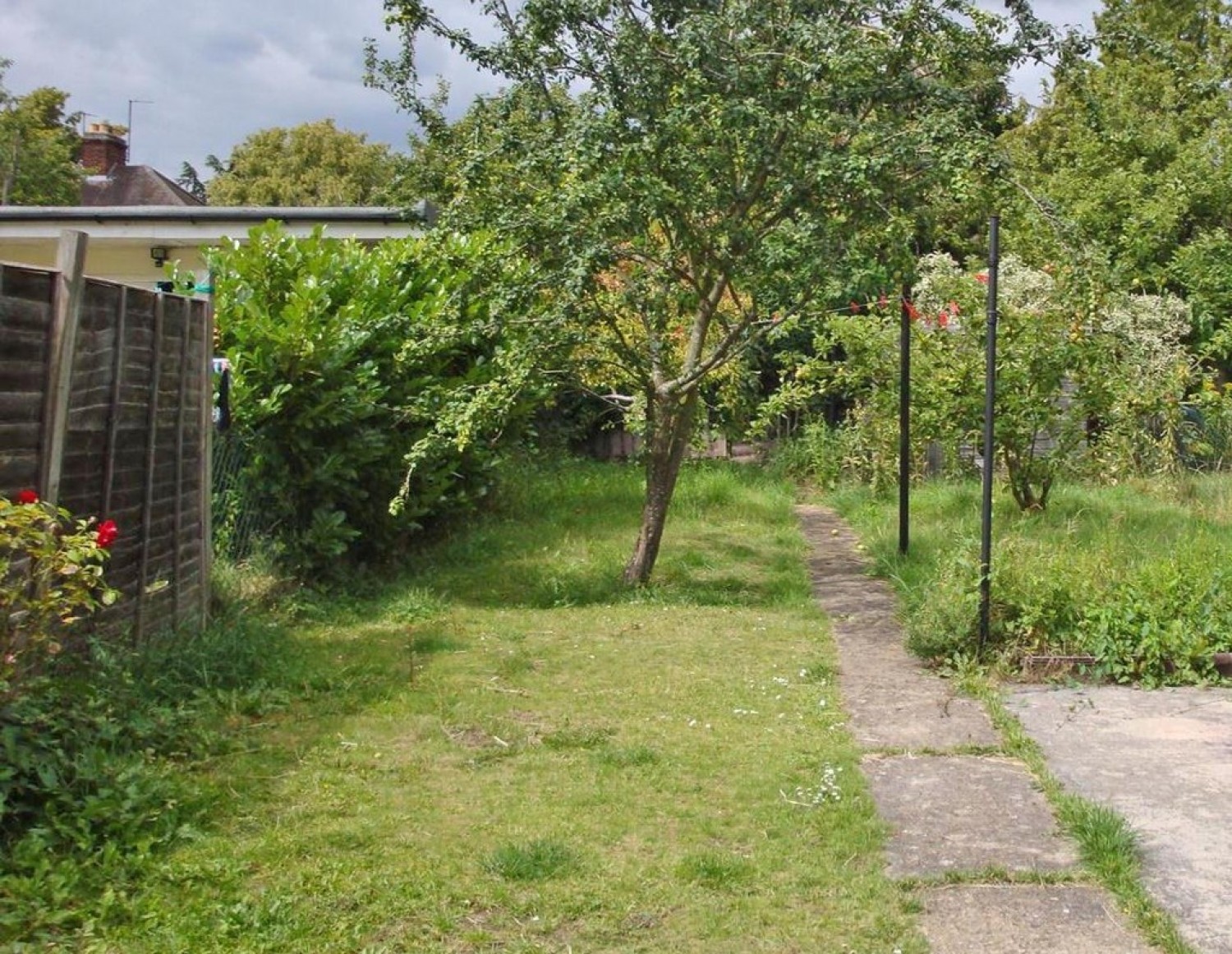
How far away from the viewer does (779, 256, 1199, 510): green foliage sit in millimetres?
11008

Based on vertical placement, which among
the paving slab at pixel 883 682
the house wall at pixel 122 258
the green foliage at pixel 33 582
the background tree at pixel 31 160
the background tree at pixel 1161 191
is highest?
the background tree at pixel 31 160

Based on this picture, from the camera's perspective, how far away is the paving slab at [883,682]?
582 cm

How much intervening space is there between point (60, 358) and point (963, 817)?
12.2ft

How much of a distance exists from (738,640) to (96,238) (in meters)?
10.3

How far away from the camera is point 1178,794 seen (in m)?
4.94

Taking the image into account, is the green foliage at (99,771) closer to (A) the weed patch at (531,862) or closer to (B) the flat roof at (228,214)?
(A) the weed patch at (531,862)

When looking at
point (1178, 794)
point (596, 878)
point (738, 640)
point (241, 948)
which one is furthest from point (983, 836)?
point (738, 640)

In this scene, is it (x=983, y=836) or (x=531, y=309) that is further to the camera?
(x=531, y=309)

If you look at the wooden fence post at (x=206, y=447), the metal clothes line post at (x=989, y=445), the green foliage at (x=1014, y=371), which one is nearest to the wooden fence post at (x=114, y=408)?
the wooden fence post at (x=206, y=447)

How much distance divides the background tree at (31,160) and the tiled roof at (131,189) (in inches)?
52.3

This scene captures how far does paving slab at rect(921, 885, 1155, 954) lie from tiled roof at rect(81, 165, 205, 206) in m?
38.2

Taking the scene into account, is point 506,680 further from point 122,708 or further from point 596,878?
point 596,878

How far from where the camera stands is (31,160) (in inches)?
1382

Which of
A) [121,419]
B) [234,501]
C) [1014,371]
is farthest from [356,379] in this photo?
[1014,371]
